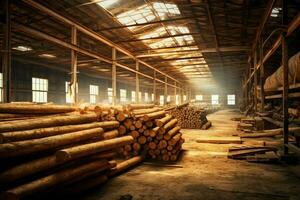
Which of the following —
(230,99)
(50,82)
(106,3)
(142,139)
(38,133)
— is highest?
(106,3)

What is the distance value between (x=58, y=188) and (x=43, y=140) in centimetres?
88

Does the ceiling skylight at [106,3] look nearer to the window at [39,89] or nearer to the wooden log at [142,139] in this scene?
the wooden log at [142,139]

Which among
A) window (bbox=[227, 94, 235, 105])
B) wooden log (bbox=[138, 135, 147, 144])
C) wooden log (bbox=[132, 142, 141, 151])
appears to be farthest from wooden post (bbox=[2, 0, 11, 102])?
window (bbox=[227, 94, 235, 105])

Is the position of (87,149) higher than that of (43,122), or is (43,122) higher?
(43,122)

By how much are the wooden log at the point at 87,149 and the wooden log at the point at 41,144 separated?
176 mm

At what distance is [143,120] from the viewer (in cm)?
598

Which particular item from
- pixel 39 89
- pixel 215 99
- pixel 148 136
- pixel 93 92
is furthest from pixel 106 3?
pixel 215 99

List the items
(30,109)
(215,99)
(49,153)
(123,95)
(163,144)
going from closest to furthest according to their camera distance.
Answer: (49,153) → (30,109) → (163,144) → (123,95) → (215,99)

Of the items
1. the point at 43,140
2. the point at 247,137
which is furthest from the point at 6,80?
the point at 247,137

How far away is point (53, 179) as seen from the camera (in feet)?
10.5

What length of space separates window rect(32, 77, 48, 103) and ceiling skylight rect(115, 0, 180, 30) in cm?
1131

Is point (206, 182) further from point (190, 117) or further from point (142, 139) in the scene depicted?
point (190, 117)

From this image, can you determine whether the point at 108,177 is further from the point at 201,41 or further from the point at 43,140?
the point at 201,41

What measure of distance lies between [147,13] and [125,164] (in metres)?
7.57
